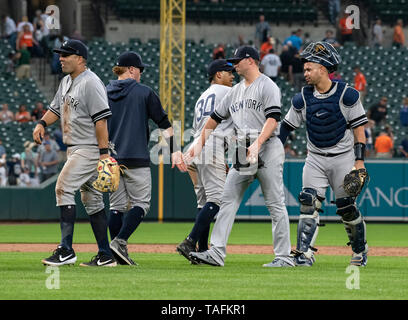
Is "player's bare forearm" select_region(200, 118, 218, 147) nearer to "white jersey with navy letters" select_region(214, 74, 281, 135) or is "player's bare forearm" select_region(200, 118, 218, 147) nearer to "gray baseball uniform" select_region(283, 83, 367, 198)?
"white jersey with navy letters" select_region(214, 74, 281, 135)

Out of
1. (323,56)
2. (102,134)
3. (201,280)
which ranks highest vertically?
(323,56)

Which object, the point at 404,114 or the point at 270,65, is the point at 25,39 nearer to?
the point at 270,65

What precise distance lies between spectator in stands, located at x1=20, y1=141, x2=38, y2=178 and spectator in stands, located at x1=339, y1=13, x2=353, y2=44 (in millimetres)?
11911

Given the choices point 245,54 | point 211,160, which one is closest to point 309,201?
point 211,160

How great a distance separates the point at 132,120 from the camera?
9.27 m

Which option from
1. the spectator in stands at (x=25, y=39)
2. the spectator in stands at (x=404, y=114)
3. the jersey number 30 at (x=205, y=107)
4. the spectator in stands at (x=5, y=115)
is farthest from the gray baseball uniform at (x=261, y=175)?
the spectator in stands at (x=25, y=39)

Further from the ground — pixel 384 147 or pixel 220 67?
pixel 220 67

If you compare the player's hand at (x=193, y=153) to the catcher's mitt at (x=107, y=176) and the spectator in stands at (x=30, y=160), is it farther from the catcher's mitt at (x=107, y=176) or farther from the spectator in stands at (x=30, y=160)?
the spectator in stands at (x=30, y=160)

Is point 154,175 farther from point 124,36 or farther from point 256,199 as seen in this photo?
point 124,36

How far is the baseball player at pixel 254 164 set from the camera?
887 cm

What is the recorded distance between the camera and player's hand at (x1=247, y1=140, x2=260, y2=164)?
8398mm

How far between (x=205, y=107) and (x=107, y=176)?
2.00 meters

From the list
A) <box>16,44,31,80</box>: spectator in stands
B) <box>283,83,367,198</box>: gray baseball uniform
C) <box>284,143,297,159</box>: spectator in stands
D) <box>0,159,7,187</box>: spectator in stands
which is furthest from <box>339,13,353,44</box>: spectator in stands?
<box>283,83,367,198</box>: gray baseball uniform

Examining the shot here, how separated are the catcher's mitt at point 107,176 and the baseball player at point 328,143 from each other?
6.03 ft
